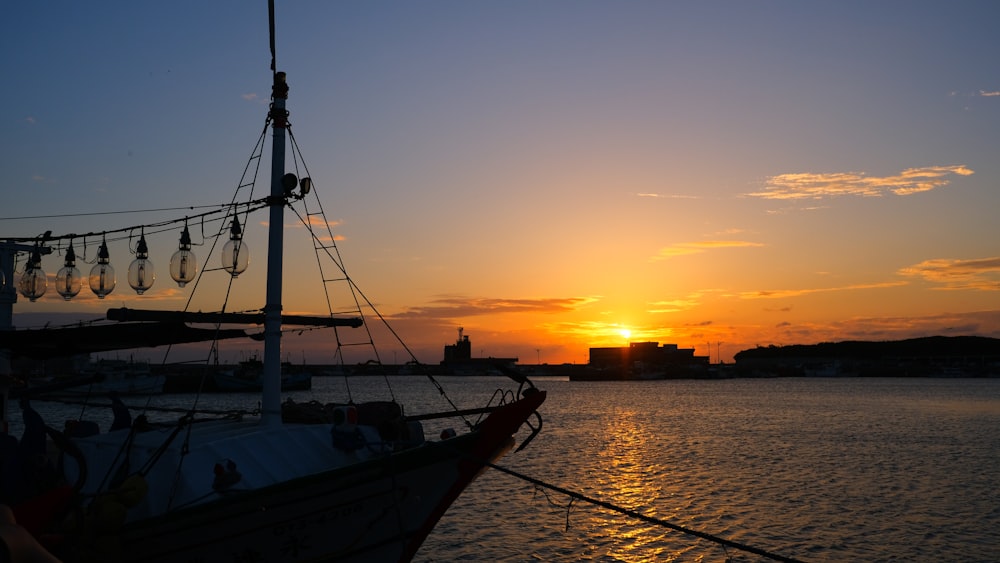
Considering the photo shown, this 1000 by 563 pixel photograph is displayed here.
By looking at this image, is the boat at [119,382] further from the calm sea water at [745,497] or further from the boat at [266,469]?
the calm sea water at [745,497]

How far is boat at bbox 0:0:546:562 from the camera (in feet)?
35.8

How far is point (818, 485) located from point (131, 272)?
32.7 metres

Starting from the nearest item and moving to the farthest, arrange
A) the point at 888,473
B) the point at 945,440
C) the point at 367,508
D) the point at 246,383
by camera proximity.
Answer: the point at 367,508
the point at 888,473
the point at 945,440
the point at 246,383

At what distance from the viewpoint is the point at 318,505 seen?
38.2 feet

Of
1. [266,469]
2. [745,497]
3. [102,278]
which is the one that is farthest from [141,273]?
[745,497]

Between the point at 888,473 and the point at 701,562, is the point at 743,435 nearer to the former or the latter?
the point at 888,473

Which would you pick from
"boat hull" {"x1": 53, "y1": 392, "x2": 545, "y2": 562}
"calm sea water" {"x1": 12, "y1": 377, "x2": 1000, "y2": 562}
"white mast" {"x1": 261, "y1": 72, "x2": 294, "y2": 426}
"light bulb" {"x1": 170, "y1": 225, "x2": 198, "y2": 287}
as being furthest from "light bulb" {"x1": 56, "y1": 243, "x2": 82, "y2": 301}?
"calm sea water" {"x1": 12, "y1": 377, "x2": 1000, "y2": 562}

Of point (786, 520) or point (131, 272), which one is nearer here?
point (131, 272)

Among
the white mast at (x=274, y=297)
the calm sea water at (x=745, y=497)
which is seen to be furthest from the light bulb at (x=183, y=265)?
the calm sea water at (x=745, y=497)

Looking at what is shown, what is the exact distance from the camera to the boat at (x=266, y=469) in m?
10.9

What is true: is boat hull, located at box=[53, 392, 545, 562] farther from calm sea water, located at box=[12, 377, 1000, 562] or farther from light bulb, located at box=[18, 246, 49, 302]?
light bulb, located at box=[18, 246, 49, 302]

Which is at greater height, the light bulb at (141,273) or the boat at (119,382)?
the light bulb at (141,273)

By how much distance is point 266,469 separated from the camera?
1239cm

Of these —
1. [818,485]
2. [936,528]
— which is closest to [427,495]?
[936,528]
